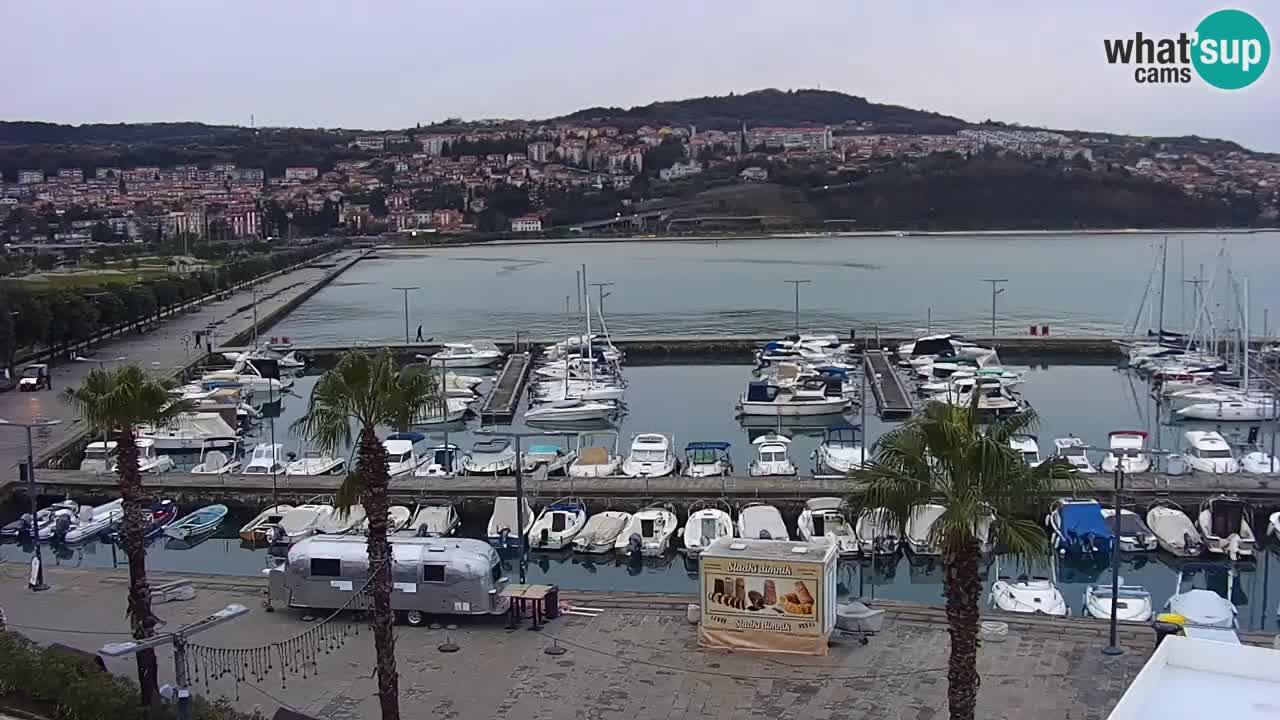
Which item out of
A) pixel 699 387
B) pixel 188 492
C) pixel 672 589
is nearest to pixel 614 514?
pixel 672 589

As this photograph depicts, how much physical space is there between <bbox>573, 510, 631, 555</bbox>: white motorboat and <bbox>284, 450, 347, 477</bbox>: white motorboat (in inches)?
214

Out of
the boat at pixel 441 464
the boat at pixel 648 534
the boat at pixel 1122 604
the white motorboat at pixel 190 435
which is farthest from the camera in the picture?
the white motorboat at pixel 190 435

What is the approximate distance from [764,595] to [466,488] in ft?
30.4

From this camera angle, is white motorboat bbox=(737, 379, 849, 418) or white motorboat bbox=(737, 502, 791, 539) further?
white motorboat bbox=(737, 379, 849, 418)

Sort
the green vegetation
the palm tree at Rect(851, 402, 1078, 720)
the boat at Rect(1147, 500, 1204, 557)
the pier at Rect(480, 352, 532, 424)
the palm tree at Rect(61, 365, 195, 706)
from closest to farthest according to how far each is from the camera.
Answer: the palm tree at Rect(851, 402, 1078, 720)
the green vegetation
the palm tree at Rect(61, 365, 195, 706)
the boat at Rect(1147, 500, 1204, 557)
the pier at Rect(480, 352, 532, 424)

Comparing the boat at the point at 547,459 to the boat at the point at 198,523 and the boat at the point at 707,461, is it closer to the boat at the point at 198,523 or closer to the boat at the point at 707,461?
the boat at the point at 707,461

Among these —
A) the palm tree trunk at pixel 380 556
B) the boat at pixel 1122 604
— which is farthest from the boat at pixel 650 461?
the palm tree trunk at pixel 380 556

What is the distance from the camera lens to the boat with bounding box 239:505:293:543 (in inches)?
659

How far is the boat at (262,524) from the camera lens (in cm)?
1675

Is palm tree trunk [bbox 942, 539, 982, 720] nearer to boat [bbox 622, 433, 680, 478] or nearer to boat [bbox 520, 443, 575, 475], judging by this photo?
boat [bbox 622, 433, 680, 478]

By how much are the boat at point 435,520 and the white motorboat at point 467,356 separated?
56.8 feet

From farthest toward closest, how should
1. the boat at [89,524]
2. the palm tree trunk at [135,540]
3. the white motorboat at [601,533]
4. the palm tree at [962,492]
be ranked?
1. the boat at [89,524]
2. the white motorboat at [601,533]
3. the palm tree trunk at [135,540]
4. the palm tree at [962,492]

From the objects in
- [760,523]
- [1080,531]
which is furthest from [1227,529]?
[760,523]

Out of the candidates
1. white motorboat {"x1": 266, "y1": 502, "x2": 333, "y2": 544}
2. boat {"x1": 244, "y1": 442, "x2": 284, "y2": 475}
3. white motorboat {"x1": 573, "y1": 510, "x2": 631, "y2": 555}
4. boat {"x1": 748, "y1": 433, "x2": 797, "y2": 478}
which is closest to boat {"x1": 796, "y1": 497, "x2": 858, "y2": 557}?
white motorboat {"x1": 573, "y1": 510, "x2": 631, "y2": 555}
